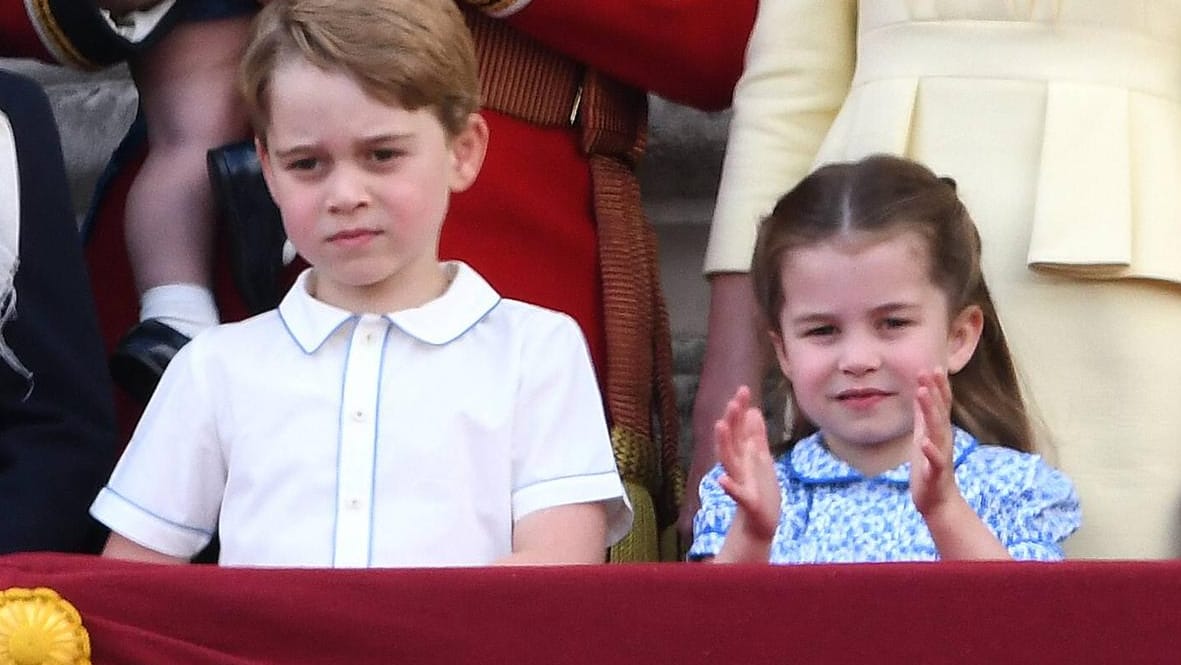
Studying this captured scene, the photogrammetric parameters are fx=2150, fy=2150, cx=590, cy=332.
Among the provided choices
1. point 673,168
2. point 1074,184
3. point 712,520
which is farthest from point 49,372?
→ point 673,168

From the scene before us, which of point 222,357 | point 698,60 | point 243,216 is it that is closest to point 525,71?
point 698,60

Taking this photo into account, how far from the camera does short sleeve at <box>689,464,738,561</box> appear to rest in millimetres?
1937

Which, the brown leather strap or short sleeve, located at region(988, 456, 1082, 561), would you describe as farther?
the brown leather strap

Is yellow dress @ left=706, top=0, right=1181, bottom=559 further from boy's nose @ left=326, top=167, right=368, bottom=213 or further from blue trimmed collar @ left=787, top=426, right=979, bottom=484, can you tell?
boy's nose @ left=326, top=167, right=368, bottom=213

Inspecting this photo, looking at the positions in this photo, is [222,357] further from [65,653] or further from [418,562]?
[65,653]

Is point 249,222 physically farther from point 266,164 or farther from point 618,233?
point 618,233

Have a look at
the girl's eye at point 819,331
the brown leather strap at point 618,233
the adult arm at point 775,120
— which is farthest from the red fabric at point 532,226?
the girl's eye at point 819,331

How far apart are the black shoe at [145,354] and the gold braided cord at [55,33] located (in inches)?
11.9

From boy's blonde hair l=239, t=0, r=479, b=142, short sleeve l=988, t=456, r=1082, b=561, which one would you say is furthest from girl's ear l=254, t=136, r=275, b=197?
short sleeve l=988, t=456, r=1082, b=561

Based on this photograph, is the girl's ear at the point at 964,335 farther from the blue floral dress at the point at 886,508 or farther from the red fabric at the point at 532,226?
the red fabric at the point at 532,226

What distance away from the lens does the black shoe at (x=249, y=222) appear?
2062 millimetres

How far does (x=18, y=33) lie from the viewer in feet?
7.25

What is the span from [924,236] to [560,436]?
1.24 feet

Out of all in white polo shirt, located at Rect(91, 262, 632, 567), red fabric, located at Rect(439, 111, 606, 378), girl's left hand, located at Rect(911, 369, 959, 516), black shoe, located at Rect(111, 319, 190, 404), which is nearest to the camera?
girl's left hand, located at Rect(911, 369, 959, 516)
